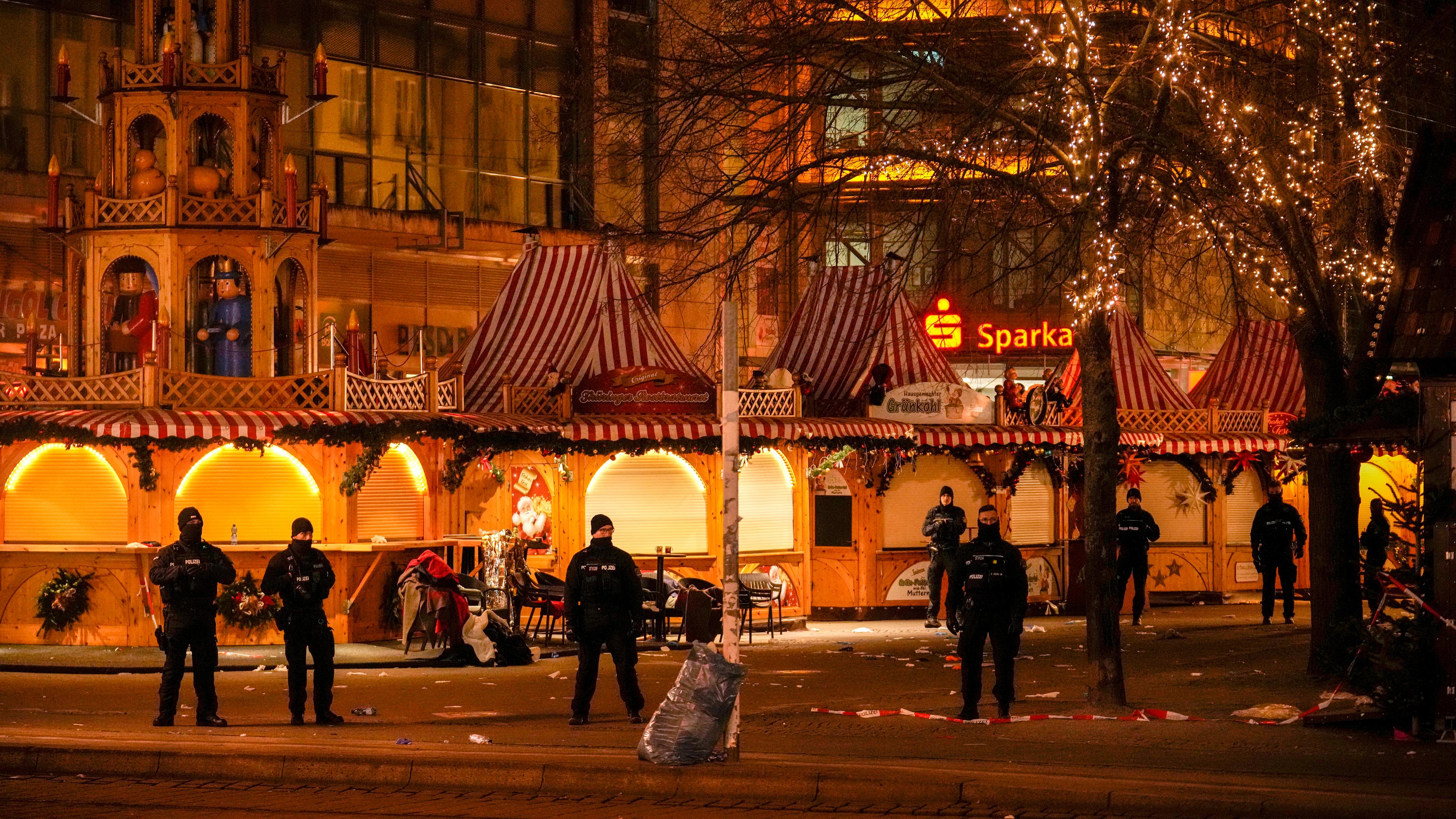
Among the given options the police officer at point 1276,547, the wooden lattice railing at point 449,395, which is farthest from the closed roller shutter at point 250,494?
the police officer at point 1276,547

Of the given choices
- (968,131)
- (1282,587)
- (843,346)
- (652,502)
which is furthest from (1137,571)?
(968,131)

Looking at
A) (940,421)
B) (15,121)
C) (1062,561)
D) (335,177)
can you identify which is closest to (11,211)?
(15,121)

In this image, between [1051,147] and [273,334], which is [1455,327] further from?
[273,334]

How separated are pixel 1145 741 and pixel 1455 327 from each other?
389 cm

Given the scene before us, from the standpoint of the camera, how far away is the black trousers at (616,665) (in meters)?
14.7

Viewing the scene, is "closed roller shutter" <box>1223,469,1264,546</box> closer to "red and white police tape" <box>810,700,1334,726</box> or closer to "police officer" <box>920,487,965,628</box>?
"police officer" <box>920,487,965,628</box>

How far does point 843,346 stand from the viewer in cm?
3008

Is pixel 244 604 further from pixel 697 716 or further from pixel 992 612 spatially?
pixel 697 716

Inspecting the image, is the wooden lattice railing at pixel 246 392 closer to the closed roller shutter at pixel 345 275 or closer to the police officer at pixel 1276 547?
the police officer at pixel 1276 547

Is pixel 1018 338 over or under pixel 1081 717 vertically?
over

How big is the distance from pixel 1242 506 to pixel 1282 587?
6881 millimetres

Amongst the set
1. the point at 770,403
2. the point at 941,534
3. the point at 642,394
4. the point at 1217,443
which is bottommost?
the point at 941,534

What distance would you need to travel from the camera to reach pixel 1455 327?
13.5m

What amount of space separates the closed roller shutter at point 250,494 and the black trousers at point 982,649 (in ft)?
35.4
